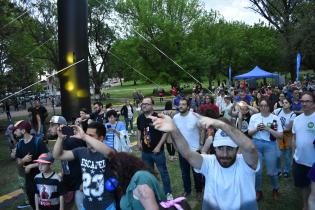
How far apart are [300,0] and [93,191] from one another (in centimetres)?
4087

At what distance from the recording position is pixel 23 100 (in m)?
36.9

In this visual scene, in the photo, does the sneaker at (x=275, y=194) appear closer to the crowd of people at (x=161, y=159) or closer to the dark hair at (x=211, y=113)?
the crowd of people at (x=161, y=159)

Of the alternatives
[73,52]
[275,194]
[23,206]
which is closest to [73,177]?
[23,206]

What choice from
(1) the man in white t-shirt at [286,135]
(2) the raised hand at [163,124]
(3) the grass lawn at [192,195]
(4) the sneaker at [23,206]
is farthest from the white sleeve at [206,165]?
(4) the sneaker at [23,206]

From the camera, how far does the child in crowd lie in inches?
188

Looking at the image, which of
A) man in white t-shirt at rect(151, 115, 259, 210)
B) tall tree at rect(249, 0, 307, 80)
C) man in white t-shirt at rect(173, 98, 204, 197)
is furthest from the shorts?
tall tree at rect(249, 0, 307, 80)

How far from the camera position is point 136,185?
2555mm

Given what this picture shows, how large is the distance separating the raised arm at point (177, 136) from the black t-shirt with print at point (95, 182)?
1.20 m

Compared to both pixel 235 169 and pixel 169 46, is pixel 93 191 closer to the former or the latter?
pixel 235 169

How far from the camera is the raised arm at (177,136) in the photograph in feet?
8.98

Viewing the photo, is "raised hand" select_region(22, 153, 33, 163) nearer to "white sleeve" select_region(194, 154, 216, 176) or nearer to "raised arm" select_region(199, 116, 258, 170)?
"white sleeve" select_region(194, 154, 216, 176)

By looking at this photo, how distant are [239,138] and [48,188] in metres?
3.04

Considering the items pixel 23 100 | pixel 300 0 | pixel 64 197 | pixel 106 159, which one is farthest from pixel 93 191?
pixel 300 0

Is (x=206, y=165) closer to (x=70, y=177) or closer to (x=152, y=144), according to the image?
(x=70, y=177)
